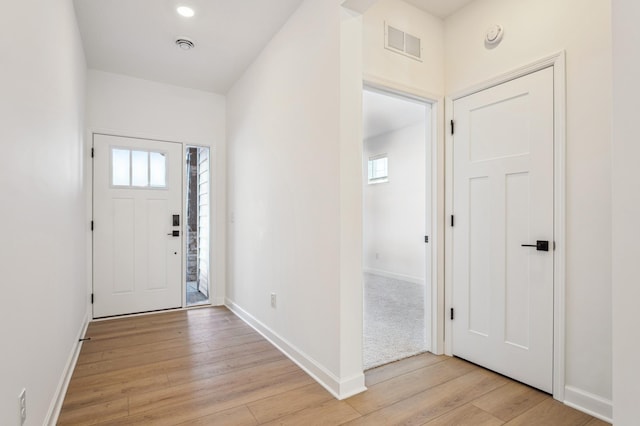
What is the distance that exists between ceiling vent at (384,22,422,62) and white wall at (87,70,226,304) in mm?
2669

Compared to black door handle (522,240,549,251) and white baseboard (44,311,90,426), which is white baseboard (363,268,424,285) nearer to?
black door handle (522,240,549,251)

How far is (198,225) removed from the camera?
554 cm

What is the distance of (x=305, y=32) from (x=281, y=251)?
1.81 m

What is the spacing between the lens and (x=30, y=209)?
151 centimetres

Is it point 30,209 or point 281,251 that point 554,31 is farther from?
point 30,209

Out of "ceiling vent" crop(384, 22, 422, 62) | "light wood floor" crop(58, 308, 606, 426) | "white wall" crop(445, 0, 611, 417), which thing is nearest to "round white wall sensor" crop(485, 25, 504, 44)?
"white wall" crop(445, 0, 611, 417)

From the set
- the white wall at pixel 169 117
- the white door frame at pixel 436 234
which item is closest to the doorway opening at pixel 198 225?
the white wall at pixel 169 117

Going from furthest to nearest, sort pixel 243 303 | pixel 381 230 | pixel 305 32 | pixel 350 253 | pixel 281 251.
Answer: pixel 381 230
pixel 243 303
pixel 281 251
pixel 305 32
pixel 350 253

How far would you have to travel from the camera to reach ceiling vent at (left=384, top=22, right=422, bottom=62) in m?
2.63

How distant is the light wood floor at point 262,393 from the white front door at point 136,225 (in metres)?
1.03

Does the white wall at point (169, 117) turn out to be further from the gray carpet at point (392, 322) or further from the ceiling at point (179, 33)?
the gray carpet at point (392, 322)

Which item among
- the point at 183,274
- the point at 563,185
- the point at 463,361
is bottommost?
the point at 463,361

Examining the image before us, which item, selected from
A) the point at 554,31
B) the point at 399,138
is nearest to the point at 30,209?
the point at 554,31

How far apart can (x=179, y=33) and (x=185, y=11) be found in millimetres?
371
